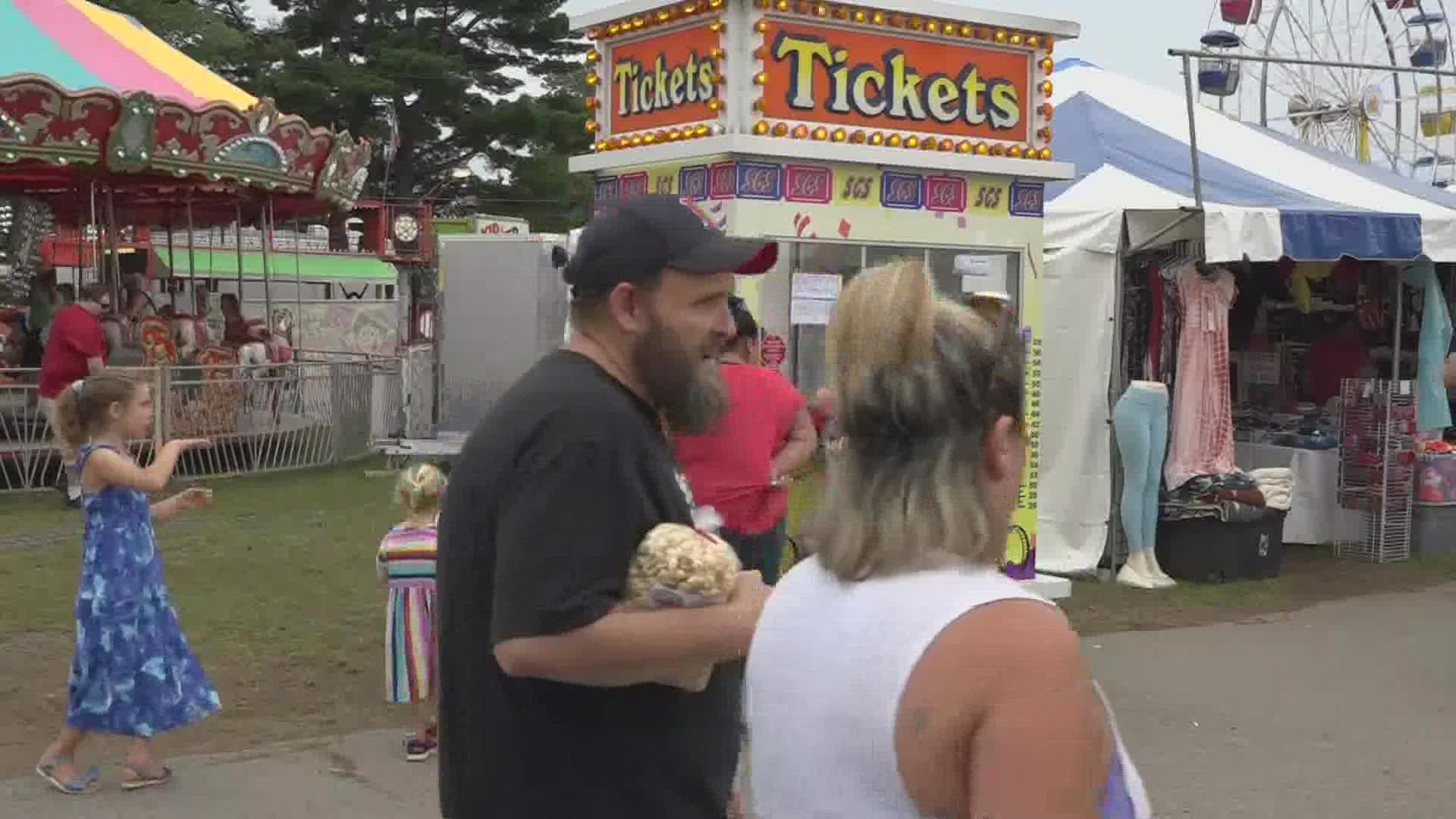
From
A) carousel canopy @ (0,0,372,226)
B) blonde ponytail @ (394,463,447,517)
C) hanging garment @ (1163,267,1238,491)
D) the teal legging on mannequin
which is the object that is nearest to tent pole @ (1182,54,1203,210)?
hanging garment @ (1163,267,1238,491)

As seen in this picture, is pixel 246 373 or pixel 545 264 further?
pixel 545 264

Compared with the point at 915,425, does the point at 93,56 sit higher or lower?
higher

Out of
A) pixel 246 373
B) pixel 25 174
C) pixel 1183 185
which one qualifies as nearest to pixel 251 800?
pixel 1183 185

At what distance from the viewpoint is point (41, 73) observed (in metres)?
14.7

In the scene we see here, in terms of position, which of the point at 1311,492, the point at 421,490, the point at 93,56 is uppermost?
the point at 93,56

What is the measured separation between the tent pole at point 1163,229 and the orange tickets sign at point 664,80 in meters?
3.12

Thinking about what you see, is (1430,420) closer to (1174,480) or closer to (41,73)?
(1174,480)

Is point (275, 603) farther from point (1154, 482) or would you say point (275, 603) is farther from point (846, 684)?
point (846, 684)

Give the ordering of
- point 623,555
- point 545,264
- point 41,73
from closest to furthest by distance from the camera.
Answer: point 623,555
point 41,73
point 545,264

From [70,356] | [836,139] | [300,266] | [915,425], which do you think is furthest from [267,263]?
[300,266]

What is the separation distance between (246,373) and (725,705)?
13986mm

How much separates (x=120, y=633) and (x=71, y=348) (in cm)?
840

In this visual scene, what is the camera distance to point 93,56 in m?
16.2

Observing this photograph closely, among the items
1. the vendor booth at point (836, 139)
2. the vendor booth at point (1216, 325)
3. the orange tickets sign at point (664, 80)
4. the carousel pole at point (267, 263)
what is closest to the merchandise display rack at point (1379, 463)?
the vendor booth at point (1216, 325)
